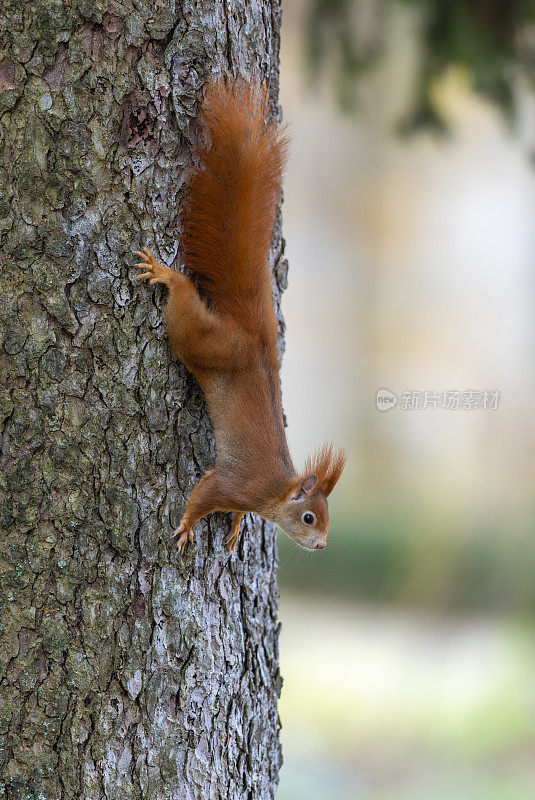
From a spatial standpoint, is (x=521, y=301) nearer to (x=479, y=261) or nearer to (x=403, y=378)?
(x=479, y=261)

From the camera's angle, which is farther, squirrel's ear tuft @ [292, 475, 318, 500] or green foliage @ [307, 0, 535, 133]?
green foliage @ [307, 0, 535, 133]

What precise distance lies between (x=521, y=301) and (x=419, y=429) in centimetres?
66

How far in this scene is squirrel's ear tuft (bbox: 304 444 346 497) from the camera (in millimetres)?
1005

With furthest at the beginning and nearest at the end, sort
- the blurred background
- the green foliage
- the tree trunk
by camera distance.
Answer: the blurred background
the green foliage
the tree trunk

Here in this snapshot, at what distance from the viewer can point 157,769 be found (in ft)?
3.30

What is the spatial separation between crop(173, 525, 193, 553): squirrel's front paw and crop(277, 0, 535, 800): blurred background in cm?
170

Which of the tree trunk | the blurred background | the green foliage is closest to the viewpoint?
the tree trunk

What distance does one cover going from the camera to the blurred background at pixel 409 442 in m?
2.75

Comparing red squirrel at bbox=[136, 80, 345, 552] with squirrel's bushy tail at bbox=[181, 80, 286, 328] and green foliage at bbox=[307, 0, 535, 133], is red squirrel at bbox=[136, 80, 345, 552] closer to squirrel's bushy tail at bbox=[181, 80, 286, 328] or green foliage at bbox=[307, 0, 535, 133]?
squirrel's bushy tail at bbox=[181, 80, 286, 328]

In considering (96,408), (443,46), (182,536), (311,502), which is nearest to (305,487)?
(311,502)

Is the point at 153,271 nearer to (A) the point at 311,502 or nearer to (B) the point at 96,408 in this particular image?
(B) the point at 96,408

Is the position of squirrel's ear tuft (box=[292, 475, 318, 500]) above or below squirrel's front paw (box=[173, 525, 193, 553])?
above

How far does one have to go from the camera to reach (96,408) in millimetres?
972

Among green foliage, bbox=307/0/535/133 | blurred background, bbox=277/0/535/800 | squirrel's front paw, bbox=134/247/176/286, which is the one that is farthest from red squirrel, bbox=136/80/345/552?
blurred background, bbox=277/0/535/800
